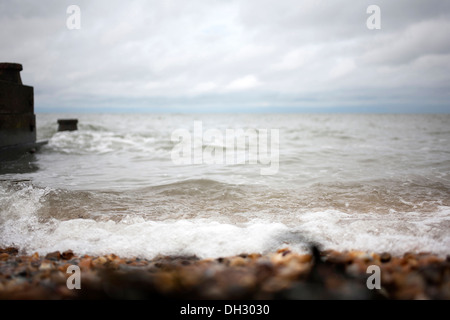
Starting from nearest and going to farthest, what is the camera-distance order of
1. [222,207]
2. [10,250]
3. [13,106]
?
[10,250]
[222,207]
[13,106]

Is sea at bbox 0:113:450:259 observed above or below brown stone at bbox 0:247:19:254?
above

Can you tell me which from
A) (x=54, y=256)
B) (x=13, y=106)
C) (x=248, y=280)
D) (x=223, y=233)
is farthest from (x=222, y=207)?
(x=13, y=106)

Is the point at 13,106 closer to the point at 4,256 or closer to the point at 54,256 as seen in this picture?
the point at 4,256

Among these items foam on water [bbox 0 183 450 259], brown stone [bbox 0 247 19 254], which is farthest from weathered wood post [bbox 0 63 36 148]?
brown stone [bbox 0 247 19 254]

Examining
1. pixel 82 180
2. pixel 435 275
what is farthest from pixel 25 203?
pixel 435 275

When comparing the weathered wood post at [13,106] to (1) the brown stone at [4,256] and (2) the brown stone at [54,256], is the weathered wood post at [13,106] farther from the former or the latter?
(2) the brown stone at [54,256]

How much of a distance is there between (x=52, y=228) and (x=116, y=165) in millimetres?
5011

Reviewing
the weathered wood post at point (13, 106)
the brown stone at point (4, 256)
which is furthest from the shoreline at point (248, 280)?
the weathered wood post at point (13, 106)

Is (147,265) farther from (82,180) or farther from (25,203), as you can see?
(82,180)

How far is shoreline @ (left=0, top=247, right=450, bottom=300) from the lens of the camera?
170 centimetres

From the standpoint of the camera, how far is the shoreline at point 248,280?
170cm

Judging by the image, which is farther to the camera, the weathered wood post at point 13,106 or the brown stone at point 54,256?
the weathered wood post at point 13,106

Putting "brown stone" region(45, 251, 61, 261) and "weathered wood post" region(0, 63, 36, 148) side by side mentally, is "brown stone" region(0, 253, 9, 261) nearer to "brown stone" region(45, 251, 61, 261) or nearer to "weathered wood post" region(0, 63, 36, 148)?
"brown stone" region(45, 251, 61, 261)

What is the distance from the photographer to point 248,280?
1.80 m
